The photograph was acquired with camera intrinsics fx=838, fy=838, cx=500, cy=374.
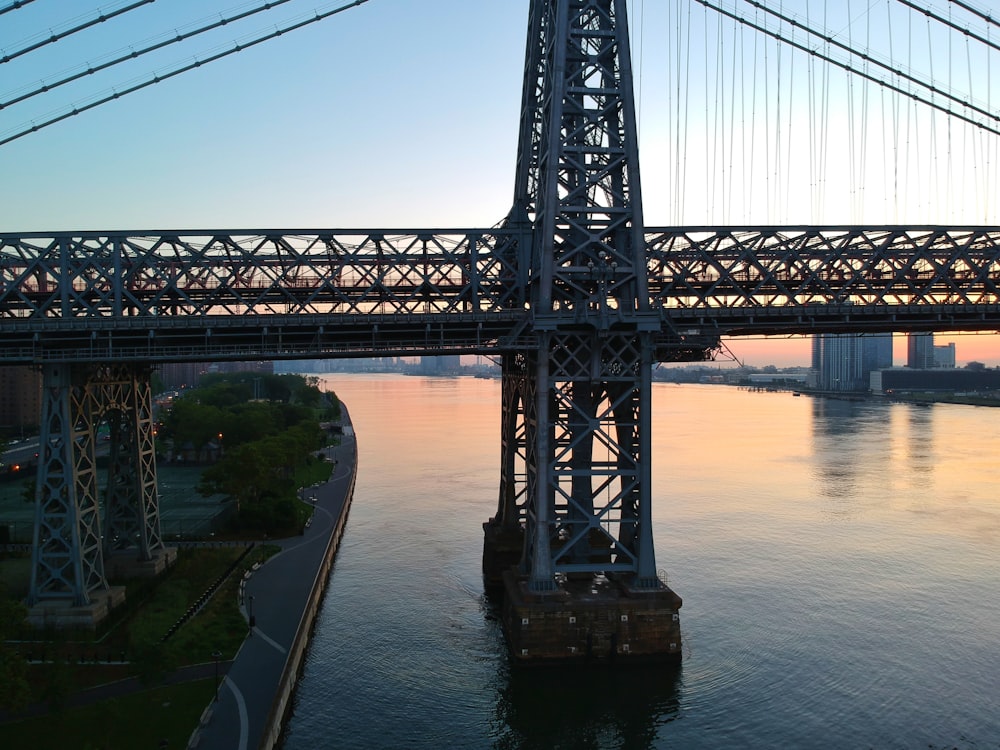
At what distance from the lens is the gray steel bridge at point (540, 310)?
93.8 feet

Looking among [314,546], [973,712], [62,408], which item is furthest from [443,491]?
[973,712]

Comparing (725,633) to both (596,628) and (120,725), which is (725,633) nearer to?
(596,628)

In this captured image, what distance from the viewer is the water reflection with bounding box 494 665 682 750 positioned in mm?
24422

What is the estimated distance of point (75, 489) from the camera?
1160 inches

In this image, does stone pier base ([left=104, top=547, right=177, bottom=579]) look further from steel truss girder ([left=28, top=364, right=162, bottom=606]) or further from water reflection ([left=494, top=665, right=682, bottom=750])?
water reflection ([left=494, top=665, right=682, bottom=750])

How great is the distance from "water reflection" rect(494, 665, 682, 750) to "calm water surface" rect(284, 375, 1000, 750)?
0.22 ft

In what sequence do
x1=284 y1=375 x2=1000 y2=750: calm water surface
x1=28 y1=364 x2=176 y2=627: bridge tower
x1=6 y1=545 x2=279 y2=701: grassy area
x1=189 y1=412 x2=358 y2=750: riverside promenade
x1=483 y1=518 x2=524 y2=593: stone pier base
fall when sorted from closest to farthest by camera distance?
x1=189 y1=412 x2=358 y2=750: riverside promenade → x1=6 y1=545 x2=279 y2=701: grassy area → x1=284 y1=375 x2=1000 y2=750: calm water surface → x1=28 y1=364 x2=176 y2=627: bridge tower → x1=483 y1=518 x2=524 y2=593: stone pier base

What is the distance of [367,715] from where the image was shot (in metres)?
25.6

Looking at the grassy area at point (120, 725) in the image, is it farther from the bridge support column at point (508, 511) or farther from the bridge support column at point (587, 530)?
the bridge support column at point (508, 511)

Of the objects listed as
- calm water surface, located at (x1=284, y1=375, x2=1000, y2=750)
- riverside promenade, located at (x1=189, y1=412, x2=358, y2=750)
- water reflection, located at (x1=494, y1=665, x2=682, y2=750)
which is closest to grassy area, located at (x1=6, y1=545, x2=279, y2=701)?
riverside promenade, located at (x1=189, y1=412, x2=358, y2=750)

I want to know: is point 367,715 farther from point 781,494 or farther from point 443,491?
point 781,494

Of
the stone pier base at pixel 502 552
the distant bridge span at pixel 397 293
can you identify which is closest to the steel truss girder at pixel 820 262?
the distant bridge span at pixel 397 293

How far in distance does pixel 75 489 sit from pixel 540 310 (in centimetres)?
1748

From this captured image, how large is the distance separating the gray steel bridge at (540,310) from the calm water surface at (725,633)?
2962mm
